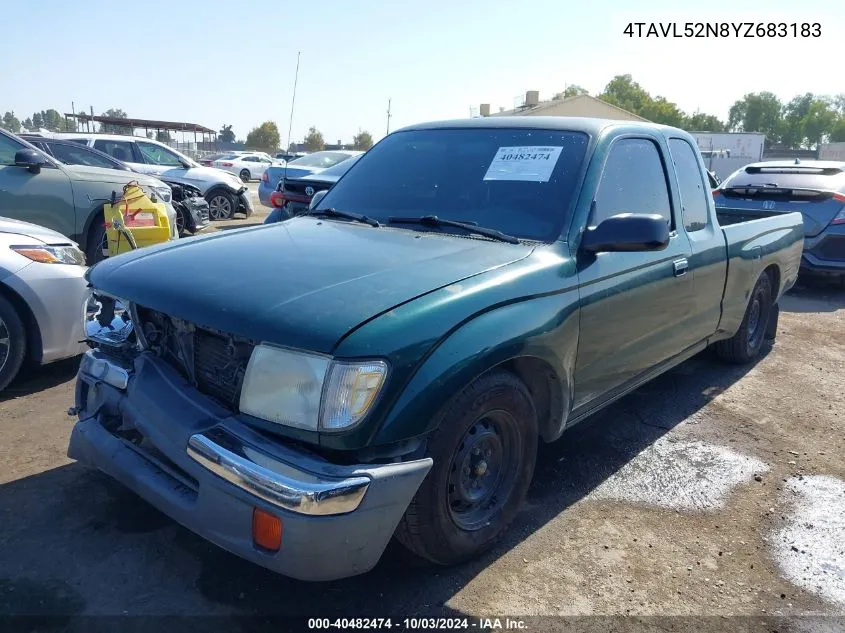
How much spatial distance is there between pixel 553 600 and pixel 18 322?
11.6 ft

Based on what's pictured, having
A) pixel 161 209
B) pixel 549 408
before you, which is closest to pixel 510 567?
pixel 549 408

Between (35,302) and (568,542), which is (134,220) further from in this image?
(568,542)

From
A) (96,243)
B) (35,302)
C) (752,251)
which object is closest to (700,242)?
(752,251)

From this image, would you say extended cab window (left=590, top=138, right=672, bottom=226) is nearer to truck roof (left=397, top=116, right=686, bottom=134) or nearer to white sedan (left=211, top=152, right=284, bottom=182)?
truck roof (left=397, top=116, right=686, bottom=134)

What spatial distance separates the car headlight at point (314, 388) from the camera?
2.20m

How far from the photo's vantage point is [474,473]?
2.80 metres

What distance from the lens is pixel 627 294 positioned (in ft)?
11.1

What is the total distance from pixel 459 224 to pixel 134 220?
15.0 feet

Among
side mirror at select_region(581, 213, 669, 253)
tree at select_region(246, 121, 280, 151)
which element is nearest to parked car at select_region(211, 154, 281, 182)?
side mirror at select_region(581, 213, 669, 253)

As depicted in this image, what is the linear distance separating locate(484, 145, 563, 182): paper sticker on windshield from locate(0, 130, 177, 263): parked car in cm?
494

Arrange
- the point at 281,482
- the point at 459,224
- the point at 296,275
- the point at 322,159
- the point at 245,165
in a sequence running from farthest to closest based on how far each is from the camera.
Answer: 1. the point at 245,165
2. the point at 322,159
3. the point at 459,224
4. the point at 296,275
5. the point at 281,482

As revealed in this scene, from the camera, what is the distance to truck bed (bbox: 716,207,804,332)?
4652 millimetres

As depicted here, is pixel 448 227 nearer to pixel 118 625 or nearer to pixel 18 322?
pixel 118 625

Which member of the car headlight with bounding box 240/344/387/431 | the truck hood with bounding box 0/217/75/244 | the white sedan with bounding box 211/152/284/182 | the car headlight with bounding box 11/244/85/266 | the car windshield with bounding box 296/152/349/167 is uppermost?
the white sedan with bounding box 211/152/284/182
